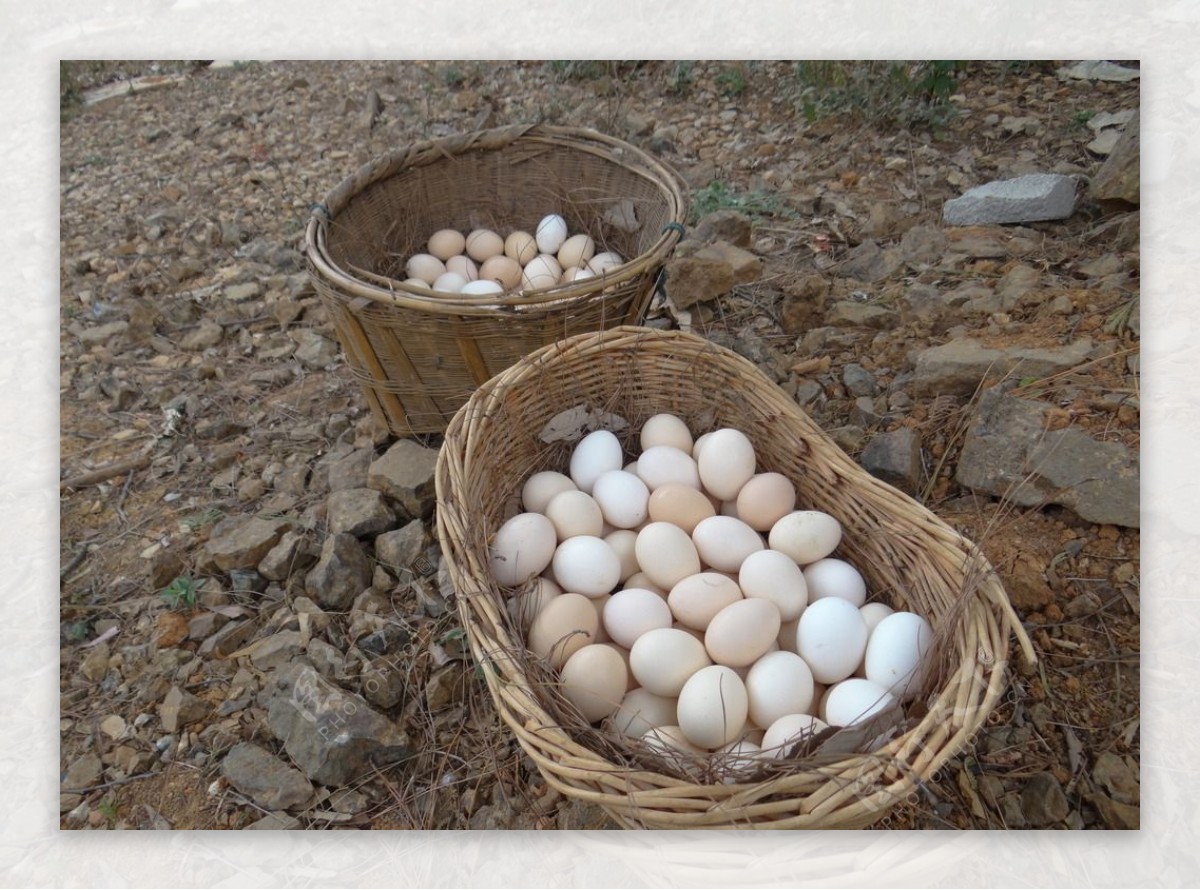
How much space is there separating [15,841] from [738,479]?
97cm

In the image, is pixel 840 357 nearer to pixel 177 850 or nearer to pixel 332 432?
pixel 332 432

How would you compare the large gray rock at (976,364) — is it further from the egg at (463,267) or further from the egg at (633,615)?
the egg at (463,267)

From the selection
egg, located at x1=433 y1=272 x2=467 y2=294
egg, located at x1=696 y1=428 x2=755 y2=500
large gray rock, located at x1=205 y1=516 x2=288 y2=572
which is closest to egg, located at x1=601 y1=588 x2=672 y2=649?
egg, located at x1=696 y1=428 x2=755 y2=500

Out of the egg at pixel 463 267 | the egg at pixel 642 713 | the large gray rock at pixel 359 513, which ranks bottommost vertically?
the large gray rock at pixel 359 513

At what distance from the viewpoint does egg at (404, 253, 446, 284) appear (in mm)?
1811

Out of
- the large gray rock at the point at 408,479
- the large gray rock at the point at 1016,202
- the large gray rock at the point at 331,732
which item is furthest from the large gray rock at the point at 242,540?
the large gray rock at the point at 1016,202

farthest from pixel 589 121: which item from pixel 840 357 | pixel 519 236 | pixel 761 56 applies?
pixel 840 357

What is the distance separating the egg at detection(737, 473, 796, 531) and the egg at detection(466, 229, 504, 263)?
947 mm

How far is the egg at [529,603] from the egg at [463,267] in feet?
3.03

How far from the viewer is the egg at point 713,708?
0.93m

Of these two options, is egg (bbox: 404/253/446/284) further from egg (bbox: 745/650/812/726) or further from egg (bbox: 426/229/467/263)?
egg (bbox: 745/650/812/726)

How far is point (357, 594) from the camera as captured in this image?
4.38 feet

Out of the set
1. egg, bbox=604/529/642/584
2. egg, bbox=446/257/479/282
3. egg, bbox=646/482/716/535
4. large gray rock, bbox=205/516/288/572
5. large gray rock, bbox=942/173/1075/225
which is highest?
large gray rock, bbox=942/173/1075/225

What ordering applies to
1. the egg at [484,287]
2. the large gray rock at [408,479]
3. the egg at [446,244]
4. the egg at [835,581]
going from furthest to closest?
the egg at [446,244]
the egg at [484,287]
the large gray rock at [408,479]
the egg at [835,581]
